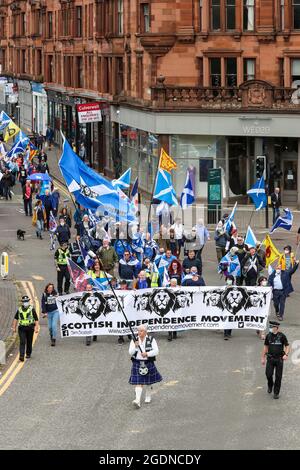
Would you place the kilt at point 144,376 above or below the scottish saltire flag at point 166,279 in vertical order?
below

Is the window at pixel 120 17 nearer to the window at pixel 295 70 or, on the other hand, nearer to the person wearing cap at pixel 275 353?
the window at pixel 295 70

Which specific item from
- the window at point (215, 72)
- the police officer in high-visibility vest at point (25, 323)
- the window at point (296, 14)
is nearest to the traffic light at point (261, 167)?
the window at point (215, 72)

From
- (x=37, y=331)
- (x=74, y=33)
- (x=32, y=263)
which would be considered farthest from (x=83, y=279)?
(x=74, y=33)

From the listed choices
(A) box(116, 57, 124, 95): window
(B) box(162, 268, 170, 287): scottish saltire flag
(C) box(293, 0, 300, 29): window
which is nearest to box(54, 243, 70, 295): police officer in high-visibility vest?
(B) box(162, 268, 170, 287): scottish saltire flag

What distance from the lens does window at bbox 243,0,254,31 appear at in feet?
166

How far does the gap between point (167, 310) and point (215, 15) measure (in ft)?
90.3

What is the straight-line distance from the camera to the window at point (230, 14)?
50906 mm

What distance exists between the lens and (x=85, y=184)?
3422 cm

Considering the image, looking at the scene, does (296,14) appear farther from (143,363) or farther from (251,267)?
(143,363)

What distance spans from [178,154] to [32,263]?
15821 mm

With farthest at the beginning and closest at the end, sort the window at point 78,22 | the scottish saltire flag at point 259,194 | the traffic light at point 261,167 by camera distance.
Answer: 1. the window at point 78,22
2. the traffic light at point 261,167
3. the scottish saltire flag at point 259,194

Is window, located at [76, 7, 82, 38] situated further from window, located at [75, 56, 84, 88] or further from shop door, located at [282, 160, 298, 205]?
shop door, located at [282, 160, 298, 205]

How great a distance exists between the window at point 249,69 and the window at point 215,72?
1092 millimetres

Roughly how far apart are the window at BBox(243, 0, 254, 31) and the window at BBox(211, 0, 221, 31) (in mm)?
1105
